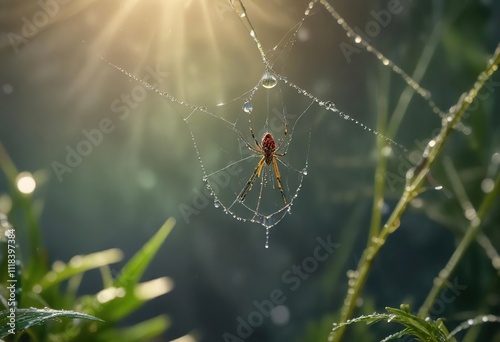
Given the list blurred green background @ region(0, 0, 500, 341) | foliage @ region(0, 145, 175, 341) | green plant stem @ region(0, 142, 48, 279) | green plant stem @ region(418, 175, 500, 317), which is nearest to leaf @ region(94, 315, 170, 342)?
foliage @ region(0, 145, 175, 341)

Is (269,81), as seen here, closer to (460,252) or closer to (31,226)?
(460,252)

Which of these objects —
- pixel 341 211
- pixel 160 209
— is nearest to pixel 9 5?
pixel 160 209

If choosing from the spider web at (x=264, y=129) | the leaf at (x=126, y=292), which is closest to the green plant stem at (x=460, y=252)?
the leaf at (x=126, y=292)

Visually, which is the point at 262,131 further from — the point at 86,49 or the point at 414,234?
the point at 86,49

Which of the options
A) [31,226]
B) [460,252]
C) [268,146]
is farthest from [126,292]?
[460,252]

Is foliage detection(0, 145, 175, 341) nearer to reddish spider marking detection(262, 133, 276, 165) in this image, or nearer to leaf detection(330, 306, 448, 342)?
reddish spider marking detection(262, 133, 276, 165)
